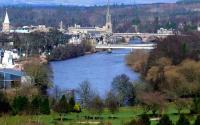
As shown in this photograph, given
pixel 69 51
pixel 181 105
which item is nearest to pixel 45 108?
pixel 181 105

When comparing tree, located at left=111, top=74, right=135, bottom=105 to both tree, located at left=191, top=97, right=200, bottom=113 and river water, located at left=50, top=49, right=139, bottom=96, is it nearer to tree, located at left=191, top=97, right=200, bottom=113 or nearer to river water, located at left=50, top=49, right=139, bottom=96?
river water, located at left=50, top=49, right=139, bottom=96

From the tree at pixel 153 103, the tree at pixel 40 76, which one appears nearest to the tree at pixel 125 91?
the tree at pixel 153 103

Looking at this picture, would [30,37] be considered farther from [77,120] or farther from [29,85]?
[77,120]

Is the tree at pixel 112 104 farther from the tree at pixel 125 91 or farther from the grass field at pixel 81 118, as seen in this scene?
the tree at pixel 125 91

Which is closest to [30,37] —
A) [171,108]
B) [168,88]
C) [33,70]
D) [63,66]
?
[63,66]

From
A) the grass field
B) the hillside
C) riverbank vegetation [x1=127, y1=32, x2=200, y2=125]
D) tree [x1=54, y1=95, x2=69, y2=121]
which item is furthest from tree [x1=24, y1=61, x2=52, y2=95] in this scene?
the hillside

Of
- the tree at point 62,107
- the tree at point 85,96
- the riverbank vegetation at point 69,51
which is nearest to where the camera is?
the tree at point 62,107

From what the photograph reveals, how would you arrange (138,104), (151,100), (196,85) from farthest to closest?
(196,85), (138,104), (151,100)
